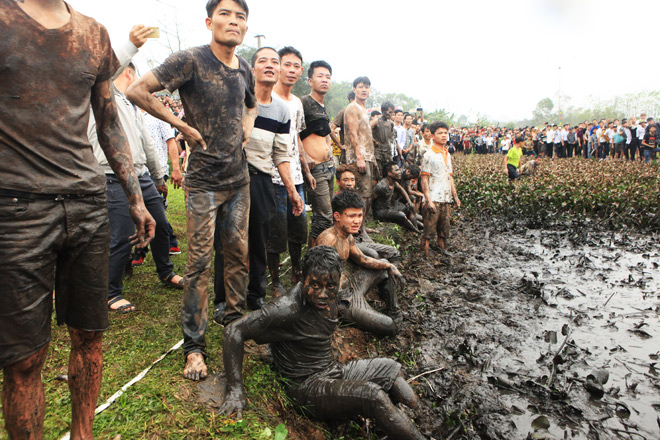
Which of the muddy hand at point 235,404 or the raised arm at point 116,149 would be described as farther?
the muddy hand at point 235,404

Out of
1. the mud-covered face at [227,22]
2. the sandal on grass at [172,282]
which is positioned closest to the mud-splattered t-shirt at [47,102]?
the mud-covered face at [227,22]

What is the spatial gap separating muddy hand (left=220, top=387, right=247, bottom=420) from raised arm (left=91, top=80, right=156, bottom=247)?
110cm

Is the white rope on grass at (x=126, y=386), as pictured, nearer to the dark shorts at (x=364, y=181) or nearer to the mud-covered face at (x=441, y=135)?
the dark shorts at (x=364, y=181)

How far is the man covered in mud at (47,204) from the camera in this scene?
5.13 feet

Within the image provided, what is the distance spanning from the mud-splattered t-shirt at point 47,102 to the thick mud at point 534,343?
2893mm

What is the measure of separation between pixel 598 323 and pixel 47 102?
529 cm

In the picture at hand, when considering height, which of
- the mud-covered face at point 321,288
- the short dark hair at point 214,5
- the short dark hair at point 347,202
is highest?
the short dark hair at point 214,5

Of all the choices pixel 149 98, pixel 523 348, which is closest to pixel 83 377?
pixel 149 98

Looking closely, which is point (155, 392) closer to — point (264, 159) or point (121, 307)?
point (121, 307)

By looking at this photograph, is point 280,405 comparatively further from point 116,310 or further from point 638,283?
point 638,283

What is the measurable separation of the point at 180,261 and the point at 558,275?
212 inches

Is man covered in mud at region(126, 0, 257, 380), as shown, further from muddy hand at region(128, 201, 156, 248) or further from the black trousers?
the black trousers

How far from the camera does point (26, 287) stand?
1602 mm

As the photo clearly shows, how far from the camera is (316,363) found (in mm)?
3020
